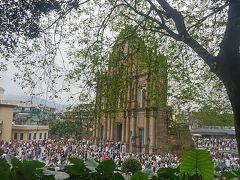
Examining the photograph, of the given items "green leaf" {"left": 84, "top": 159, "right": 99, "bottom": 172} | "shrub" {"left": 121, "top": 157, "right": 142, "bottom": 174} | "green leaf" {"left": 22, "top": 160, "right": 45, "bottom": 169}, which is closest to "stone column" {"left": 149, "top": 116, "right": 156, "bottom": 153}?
"shrub" {"left": 121, "top": 157, "right": 142, "bottom": 174}

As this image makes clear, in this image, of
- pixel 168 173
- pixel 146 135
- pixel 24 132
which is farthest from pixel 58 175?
pixel 24 132

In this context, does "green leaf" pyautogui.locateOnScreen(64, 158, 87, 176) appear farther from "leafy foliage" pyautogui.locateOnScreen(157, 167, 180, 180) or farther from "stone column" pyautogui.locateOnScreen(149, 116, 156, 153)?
"stone column" pyautogui.locateOnScreen(149, 116, 156, 153)

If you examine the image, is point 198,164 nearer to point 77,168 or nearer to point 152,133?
point 77,168

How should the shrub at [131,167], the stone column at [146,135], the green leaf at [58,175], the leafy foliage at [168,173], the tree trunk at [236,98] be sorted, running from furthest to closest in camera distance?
the stone column at [146,135] → the tree trunk at [236,98] → the shrub at [131,167] → the leafy foliage at [168,173] → the green leaf at [58,175]

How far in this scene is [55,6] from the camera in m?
5.23

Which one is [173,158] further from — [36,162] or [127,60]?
[36,162]

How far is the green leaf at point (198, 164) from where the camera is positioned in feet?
6.36

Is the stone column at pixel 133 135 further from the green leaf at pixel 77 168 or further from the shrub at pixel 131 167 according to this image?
the green leaf at pixel 77 168

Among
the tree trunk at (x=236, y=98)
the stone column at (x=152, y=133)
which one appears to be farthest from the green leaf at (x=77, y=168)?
the stone column at (x=152, y=133)

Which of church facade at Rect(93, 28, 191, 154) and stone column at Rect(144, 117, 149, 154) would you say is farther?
stone column at Rect(144, 117, 149, 154)

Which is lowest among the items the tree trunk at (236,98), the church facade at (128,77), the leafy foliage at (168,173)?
the leafy foliage at (168,173)

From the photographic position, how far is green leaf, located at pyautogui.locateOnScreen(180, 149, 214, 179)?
1938 mm

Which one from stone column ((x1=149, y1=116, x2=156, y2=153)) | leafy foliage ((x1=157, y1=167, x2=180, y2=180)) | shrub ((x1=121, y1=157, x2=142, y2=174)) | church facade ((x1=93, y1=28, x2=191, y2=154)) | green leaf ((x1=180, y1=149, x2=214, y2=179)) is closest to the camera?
green leaf ((x1=180, y1=149, x2=214, y2=179))

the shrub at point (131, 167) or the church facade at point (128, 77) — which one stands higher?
the church facade at point (128, 77)
